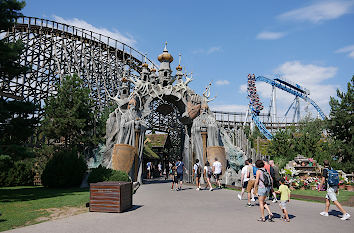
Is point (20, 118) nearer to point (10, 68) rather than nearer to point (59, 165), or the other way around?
point (10, 68)

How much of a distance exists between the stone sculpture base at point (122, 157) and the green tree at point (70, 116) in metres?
4.77

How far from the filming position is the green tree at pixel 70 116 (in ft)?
65.6

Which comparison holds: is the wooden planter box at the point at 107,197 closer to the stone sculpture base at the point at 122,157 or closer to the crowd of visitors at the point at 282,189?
the crowd of visitors at the point at 282,189

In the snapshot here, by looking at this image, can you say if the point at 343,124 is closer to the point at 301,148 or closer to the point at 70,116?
the point at 301,148

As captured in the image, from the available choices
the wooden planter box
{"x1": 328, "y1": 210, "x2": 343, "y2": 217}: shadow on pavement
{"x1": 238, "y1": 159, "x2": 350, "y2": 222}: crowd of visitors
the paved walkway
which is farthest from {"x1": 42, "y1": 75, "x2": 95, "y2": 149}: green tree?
{"x1": 328, "y1": 210, "x2": 343, "y2": 217}: shadow on pavement

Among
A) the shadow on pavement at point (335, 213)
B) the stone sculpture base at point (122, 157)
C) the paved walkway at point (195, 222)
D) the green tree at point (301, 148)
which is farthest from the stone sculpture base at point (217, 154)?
the shadow on pavement at point (335, 213)

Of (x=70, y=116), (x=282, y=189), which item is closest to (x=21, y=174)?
(x=70, y=116)

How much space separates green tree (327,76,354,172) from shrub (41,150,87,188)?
18073 millimetres

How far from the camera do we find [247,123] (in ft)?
186

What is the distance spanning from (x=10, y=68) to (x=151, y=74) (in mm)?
9415

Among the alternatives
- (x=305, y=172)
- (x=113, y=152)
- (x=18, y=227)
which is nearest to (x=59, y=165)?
(x=113, y=152)

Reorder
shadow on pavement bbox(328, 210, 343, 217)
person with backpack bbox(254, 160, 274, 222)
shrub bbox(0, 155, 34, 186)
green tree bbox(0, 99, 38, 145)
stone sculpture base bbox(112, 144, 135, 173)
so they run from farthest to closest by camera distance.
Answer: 1. shrub bbox(0, 155, 34, 186)
2. stone sculpture base bbox(112, 144, 135, 173)
3. green tree bbox(0, 99, 38, 145)
4. shadow on pavement bbox(328, 210, 343, 217)
5. person with backpack bbox(254, 160, 274, 222)

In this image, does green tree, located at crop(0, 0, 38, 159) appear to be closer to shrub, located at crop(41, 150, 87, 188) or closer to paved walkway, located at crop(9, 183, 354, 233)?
shrub, located at crop(41, 150, 87, 188)

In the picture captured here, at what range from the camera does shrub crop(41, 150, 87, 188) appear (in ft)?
49.5
